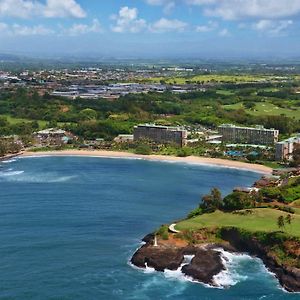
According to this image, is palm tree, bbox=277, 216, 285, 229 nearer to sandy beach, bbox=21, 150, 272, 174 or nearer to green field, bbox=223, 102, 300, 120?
sandy beach, bbox=21, 150, 272, 174

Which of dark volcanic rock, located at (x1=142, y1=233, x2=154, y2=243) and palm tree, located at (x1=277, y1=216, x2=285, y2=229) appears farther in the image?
dark volcanic rock, located at (x1=142, y1=233, x2=154, y2=243)

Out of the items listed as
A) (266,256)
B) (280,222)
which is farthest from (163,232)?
(280,222)

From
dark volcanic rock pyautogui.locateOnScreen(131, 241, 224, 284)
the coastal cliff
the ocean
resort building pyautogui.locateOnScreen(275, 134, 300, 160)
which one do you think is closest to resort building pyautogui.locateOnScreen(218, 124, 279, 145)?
resort building pyautogui.locateOnScreen(275, 134, 300, 160)

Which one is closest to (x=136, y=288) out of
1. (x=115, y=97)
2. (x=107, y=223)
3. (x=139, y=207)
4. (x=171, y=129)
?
(x=107, y=223)

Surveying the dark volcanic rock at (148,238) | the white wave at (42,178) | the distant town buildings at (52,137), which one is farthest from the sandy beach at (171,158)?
the dark volcanic rock at (148,238)

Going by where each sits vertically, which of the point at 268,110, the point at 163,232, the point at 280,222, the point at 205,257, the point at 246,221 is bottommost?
the point at 268,110

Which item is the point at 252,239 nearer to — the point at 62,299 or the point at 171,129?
the point at 62,299

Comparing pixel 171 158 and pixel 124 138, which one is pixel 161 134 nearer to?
pixel 124 138
